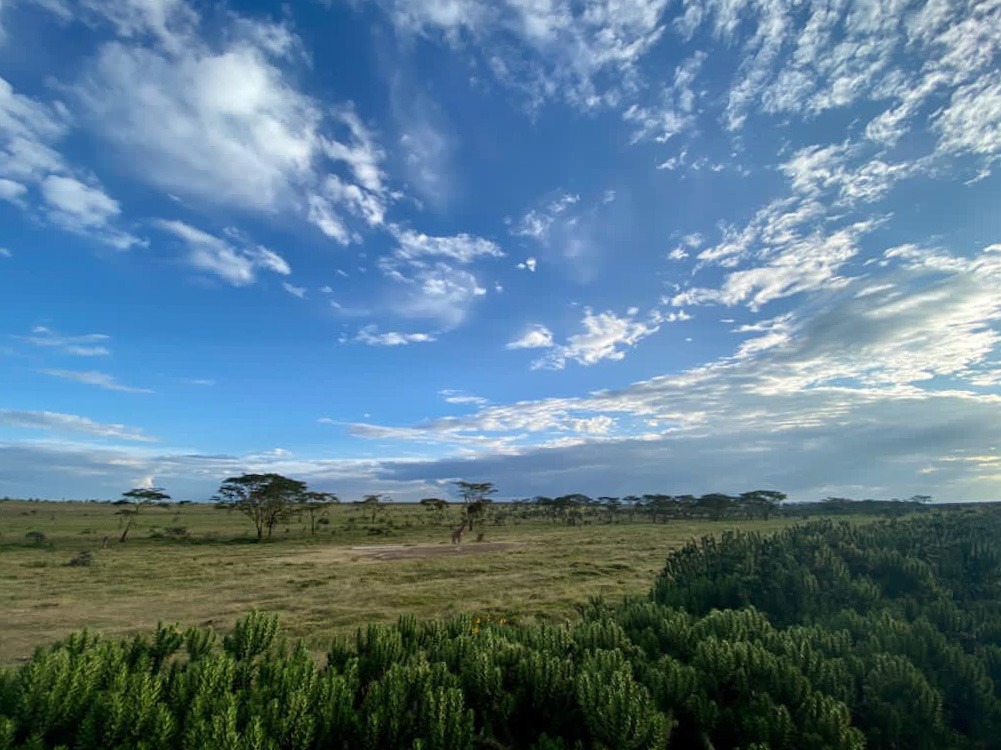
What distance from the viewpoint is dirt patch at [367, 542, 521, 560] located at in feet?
114

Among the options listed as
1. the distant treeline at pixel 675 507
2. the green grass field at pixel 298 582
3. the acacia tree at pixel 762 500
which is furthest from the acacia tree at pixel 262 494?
the acacia tree at pixel 762 500

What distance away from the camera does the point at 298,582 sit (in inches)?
928

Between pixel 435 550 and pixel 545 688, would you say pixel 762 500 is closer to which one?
pixel 435 550

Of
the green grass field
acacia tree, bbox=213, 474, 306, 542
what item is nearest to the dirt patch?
the green grass field

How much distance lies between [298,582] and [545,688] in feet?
71.7

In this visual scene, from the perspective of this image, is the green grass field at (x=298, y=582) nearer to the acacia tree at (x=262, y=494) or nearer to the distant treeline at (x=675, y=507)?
the acacia tree at (x=262, y=494)

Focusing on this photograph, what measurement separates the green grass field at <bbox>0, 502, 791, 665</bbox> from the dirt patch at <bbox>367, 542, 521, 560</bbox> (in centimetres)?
13

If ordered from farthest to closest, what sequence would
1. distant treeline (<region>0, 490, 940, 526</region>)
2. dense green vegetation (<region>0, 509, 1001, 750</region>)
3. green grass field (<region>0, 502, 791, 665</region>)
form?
distant treeline (<region>0, 490, 940, 526</region>)
green grass field (<region>0, 502, 791, 665</region>)
dense green vegetation (<region>0, 509, 1001, 750</region>)

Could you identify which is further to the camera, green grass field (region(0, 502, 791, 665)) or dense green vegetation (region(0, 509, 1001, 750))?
green grass field (region(0, 502, 791, 665))

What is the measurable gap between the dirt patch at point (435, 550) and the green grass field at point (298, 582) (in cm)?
13

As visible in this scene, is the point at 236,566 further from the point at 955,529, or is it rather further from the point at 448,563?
the point at 955,529

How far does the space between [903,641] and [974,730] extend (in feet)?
3.43

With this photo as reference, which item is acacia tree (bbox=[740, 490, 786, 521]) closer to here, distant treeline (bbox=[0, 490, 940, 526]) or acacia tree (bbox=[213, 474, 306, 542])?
distant treeline (bbox=[0, 490, 940, 526])

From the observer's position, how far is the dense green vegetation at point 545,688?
399cm
